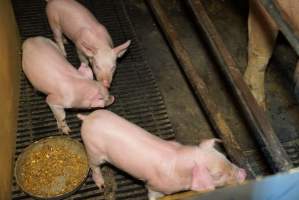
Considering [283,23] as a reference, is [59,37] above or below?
below

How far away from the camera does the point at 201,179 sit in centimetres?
214

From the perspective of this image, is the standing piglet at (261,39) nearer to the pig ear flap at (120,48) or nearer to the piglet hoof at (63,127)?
the pig ear flap at (120,48)

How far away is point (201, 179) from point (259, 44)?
153 centimetres

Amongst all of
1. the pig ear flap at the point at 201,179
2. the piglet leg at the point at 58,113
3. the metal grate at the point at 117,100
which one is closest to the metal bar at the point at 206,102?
the pig ear flap at the point at 201,179

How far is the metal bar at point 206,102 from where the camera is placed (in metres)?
2.40

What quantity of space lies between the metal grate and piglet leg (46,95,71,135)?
7 centimetres

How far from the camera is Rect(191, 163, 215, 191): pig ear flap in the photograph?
7.00 ft

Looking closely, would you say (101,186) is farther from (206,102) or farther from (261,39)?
(261,39)

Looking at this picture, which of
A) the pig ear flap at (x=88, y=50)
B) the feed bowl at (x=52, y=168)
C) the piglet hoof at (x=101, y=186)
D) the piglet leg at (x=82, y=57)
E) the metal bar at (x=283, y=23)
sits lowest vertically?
the piglet hoof at (x=101, y=186)

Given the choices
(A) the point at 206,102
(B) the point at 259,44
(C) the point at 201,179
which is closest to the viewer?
(C) the point at 201,179

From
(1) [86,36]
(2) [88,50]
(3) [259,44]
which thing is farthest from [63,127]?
(3) [259,44]

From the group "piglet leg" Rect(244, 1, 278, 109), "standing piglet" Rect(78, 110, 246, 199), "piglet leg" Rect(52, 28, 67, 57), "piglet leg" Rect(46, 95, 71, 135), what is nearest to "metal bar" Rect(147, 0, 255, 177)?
"standing piglet" Rect(78, 110, 246, 199)

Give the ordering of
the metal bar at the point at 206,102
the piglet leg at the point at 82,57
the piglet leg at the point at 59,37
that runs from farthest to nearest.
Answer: the piglet leg at the point at 59,37, the piglet leg at the point at 82,57, the metal bar at the point at 206,102

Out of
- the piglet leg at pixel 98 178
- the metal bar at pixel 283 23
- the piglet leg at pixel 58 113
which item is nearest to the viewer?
the metal bar at pixel 283 23
